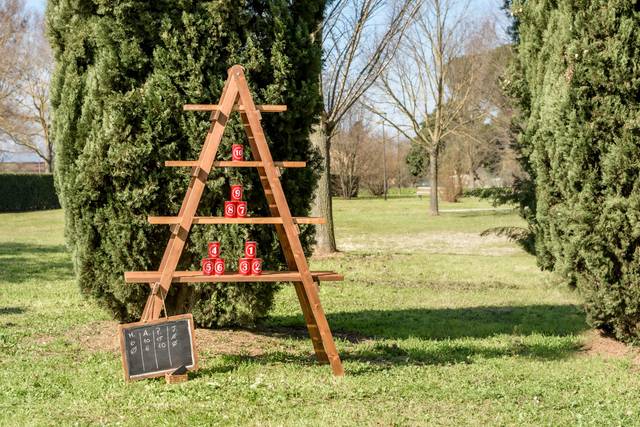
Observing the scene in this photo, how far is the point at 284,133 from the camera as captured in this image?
666cm

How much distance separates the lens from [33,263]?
555 inches

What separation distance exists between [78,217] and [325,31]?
25.4 feet

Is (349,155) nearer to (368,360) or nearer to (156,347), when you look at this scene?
(368,360)

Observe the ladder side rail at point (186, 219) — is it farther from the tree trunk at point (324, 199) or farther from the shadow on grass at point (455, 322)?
the tree trunk at point (324, 199)

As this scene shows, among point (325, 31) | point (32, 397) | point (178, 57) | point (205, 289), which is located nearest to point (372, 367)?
point (205, 289)

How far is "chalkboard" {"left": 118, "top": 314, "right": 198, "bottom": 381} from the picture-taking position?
16.8 feet

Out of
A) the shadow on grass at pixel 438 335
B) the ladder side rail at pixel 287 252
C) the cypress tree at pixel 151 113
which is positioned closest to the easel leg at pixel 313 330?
the ladder side rail at pixel 287 252

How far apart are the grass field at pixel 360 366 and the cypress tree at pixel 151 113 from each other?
0.94 meters

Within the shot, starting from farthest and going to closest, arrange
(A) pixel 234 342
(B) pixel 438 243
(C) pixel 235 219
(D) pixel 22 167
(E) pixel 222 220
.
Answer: (D) pixel 22 167, (B) pixel 438 243, (A) pixel 234 342, (C) pixel 235 219, (E) pixel 222 220

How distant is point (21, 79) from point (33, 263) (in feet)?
108

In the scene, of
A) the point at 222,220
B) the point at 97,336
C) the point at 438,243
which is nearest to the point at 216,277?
the point at 222,220

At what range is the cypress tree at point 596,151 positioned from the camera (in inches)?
230

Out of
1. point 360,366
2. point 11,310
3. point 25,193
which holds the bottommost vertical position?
point 360,366

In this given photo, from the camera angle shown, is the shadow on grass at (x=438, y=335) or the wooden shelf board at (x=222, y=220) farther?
the shadow on grass at (x=438, y=335)
